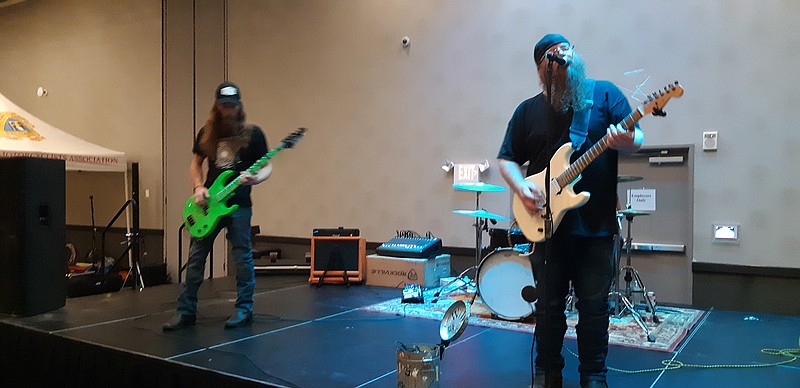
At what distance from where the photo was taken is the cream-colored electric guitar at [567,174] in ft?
6.82

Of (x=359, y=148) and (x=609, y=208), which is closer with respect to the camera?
(x=609, y=208)

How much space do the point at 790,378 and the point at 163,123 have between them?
817cm

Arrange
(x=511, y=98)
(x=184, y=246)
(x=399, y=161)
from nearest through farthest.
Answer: (x=511, y=98) → (x=399, y=161) → (x=184, y=246)

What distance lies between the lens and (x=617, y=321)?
3967 mm

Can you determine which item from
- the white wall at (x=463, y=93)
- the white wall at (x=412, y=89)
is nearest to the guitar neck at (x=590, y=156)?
the white wall at (x=463, y=93)

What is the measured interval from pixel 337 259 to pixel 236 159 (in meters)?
2.33

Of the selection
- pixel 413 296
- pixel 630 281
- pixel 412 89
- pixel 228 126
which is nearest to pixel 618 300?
pixel 630 281

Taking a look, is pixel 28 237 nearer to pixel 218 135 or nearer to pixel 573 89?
pixel 218 135

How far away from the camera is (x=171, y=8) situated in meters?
8.30

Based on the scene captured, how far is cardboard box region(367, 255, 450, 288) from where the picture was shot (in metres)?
5.41

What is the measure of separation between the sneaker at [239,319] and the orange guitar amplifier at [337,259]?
1.88 meters

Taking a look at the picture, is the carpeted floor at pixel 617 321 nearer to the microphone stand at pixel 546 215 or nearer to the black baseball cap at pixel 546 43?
A: the microphone stand at pixel 546 215

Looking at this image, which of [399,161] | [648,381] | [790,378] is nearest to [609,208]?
[648,381]

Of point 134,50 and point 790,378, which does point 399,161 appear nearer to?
point 790,378
